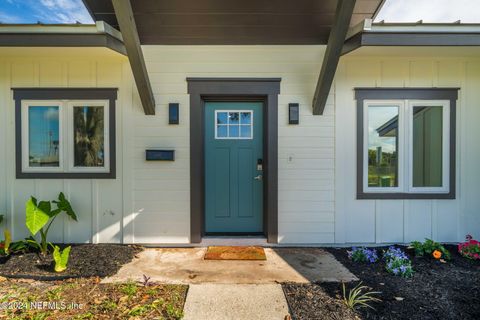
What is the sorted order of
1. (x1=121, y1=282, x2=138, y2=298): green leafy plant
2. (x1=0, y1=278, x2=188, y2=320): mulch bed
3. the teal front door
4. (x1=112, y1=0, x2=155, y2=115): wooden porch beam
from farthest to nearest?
the teal front door → (x1=112, y1=0, x2=155, y2=115): wooden porch beam → (x1=121, y1=282, x2=138, y2=298): green leafy plant → (x1=0, y1=278, x2=188, y2=320): mulch bed

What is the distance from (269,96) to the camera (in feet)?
11.5

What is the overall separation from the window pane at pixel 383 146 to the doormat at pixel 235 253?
175 centimetres

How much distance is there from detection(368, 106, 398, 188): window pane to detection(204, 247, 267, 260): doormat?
5.73 ft

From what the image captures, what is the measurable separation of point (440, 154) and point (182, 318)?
12.2 feet

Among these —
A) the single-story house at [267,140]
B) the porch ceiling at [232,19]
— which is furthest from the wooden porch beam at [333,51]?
the porch ceiling at [232,19]

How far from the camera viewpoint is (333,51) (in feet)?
9.64

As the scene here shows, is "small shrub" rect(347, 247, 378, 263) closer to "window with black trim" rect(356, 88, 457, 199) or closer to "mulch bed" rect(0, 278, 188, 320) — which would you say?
"window with black trim" rect(356, 88, 457, 199)

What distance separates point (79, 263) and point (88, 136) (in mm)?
1612

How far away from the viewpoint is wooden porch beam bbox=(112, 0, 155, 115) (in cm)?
262

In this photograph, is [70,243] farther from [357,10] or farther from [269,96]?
[357,10]

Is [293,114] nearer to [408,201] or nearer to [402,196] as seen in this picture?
[402,196]

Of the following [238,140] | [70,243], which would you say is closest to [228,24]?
[238,140]

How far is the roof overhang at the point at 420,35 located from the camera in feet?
9.54

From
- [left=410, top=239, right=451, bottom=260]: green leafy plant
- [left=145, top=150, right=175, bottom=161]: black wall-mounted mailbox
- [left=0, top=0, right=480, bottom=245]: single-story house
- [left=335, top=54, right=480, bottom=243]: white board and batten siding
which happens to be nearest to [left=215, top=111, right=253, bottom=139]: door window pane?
[left=0, top=0, right=480, bottom=245]: single-story house
